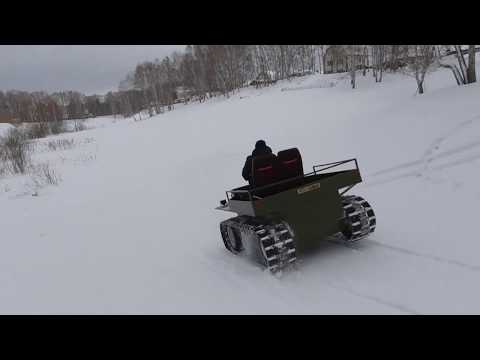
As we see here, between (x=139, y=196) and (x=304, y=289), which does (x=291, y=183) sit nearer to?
(x=304, y=289)

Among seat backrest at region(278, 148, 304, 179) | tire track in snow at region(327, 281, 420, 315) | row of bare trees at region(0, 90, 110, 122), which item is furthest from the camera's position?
row of bare trees at region(0, 90, 110, 122)

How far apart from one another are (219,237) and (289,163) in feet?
6.52

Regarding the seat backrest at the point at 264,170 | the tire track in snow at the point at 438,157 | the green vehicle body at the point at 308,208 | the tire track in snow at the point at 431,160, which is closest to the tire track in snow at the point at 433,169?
the tire track in snow at the point at 431,160

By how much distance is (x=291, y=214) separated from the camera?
496 cm

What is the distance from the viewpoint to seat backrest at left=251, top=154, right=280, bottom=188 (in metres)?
5.48

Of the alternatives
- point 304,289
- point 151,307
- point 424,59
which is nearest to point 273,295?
point 304,289

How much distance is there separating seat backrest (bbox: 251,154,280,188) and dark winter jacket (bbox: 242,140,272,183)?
0.23 m

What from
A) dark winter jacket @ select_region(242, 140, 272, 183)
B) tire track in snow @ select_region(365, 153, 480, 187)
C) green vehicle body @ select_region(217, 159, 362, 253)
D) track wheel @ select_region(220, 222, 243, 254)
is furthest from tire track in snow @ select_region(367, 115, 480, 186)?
track wheel @ select_region(220, 222, 243, 254)

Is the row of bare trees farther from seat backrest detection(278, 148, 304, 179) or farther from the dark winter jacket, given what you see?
seat backrest detection(278, 148, 304, 179)

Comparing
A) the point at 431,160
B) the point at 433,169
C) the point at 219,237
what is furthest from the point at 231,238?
the point at 431,160

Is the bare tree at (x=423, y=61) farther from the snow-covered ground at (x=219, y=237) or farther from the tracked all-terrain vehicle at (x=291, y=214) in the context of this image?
the tracked all-terrain vehicle at (x=291, y=214)

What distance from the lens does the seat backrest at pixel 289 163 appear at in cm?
571

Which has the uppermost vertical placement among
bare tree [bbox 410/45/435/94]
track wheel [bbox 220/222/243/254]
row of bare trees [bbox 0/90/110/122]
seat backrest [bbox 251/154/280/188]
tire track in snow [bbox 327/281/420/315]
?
row of bare trees [bbox 0/90/110/122]

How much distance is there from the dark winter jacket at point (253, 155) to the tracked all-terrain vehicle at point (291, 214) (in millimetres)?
323
